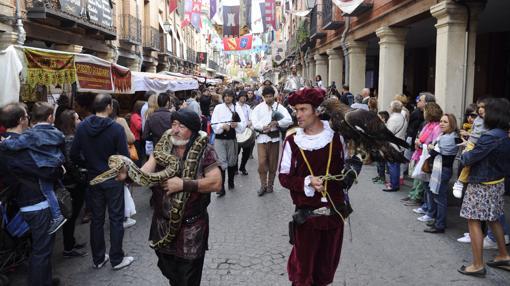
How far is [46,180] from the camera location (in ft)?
12.6

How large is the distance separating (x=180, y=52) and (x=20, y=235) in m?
35.0

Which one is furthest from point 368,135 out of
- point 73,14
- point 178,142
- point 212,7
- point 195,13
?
point 212,7

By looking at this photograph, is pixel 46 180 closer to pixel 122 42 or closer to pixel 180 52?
pixel 122 42

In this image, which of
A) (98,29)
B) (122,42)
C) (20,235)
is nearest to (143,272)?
(20,235)

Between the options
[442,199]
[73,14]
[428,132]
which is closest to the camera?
[442,199]

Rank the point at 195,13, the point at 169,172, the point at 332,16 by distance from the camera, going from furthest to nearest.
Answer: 1. the point at 195,13
2. the point at 332,16
3. the point at 169,172

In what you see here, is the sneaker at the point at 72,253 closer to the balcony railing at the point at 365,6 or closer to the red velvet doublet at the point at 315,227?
the red velvet doublet at the point at 315,227

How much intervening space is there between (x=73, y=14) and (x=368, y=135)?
13.5m

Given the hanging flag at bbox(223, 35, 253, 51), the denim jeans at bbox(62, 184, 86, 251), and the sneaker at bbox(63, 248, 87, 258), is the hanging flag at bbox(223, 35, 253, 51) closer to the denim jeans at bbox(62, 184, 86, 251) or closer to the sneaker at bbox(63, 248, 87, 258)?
the denim jeans at bbox(62, 184, 86, 251)

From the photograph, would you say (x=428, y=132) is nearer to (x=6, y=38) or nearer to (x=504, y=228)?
(x=504, y=228)

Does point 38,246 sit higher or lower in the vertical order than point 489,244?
higher

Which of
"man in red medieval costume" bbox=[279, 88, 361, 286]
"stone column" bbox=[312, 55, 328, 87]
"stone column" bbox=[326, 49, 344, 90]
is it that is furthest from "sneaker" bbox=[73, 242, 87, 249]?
→ "stone column" bbox=[312, 55, 328, 87]

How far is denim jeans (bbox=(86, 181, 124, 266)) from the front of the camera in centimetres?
445

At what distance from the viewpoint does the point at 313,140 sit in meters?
3.32
